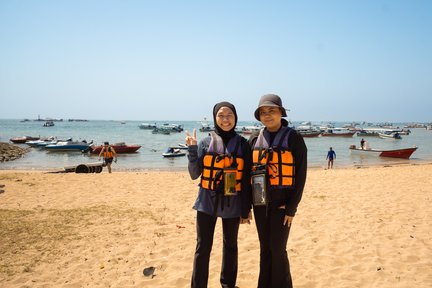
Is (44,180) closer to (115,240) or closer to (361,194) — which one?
(115,240)

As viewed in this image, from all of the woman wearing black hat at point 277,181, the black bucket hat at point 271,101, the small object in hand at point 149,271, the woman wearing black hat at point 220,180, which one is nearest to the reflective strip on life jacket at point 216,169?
the woman wearing black hat at point 220,180

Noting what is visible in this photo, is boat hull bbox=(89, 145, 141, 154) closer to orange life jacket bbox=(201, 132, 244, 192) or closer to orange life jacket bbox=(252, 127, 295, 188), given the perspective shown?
orange life jacket bbox=(201, 132, 244, 192)

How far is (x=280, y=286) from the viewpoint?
136 inches

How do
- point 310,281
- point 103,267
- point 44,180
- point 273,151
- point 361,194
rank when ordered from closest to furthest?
point 273,151 → point 310,281 → point 103,267 → point 361,194 → point 44,180

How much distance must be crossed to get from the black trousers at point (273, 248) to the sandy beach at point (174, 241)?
0.76 meters

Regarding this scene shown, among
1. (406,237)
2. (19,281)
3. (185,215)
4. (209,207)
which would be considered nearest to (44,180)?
(185,215)

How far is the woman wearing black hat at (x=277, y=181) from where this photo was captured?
3283 millimetres

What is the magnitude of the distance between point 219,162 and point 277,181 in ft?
2.33

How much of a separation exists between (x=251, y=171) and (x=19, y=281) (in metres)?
3.84

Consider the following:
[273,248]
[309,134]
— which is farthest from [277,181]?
A: [309,134]

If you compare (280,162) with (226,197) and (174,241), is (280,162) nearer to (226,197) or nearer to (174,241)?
(226,197)

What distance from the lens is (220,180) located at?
3.51m

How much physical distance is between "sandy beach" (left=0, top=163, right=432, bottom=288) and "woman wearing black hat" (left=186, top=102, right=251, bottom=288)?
3.49ft

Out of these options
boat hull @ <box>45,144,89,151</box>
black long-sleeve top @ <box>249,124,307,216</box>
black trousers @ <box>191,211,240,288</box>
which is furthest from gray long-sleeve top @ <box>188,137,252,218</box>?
boat hull @ <box>45,144,89,151</box>
